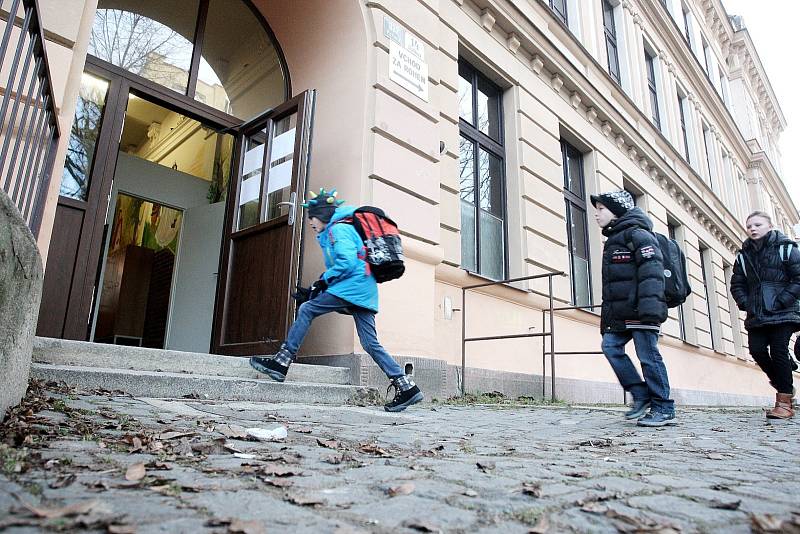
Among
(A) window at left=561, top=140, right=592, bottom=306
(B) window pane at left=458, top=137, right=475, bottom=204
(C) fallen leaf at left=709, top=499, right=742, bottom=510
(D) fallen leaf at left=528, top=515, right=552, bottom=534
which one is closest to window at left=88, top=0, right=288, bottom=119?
(B) window pane at left=458, top=137, right=475, bottom=204

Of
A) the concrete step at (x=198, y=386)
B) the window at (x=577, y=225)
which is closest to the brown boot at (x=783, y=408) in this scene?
the concrete step at (x=198, y=386)

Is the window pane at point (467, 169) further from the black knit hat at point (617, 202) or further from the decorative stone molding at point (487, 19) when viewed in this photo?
the black knit hat at point (617, 202)

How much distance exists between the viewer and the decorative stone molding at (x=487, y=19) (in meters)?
7.92

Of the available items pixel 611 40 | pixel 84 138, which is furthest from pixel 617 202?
pixel 611 40

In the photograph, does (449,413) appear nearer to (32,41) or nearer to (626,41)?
(32,41)

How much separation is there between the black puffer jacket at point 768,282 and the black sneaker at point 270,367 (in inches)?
152

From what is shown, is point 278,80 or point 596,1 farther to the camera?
point 596,1

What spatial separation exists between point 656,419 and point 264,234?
12.0ft

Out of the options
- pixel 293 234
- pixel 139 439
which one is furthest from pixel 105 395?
pixel 293 234

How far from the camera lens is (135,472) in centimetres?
154

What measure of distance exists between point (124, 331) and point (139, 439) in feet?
30.6

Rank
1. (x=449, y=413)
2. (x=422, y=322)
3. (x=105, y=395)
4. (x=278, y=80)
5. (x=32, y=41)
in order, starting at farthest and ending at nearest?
1. (x=278, y=80)
2. (x=422, y=322)
3. (x=449, y=413)
4. (x=105, y=395)
5. (x=32, y=41)

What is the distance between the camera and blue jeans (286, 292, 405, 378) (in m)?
4.03

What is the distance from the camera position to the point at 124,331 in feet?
34.1
